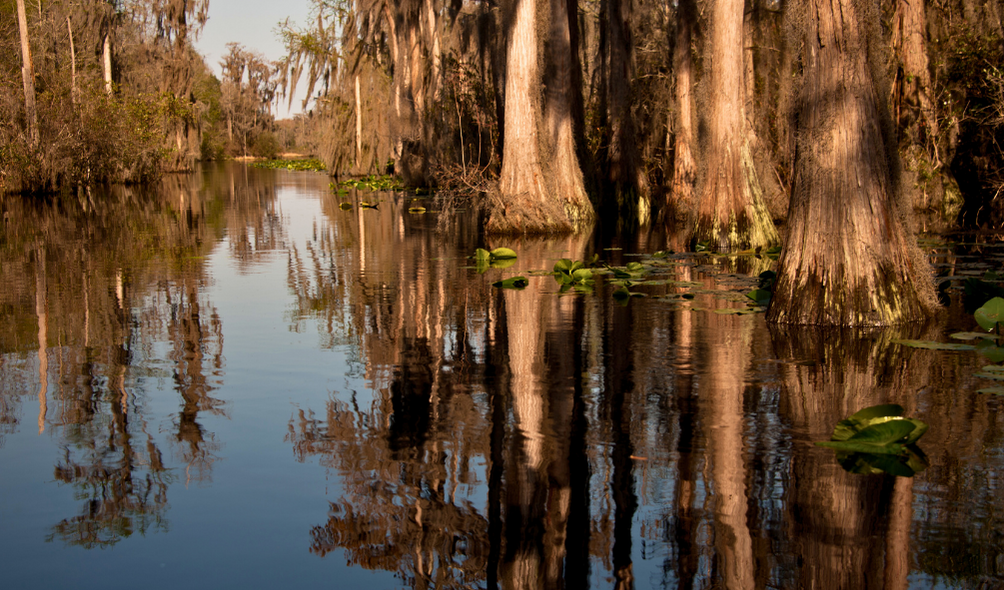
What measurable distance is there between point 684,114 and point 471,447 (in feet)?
53.7

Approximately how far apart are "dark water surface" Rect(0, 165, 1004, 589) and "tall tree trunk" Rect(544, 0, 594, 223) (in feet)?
28.1

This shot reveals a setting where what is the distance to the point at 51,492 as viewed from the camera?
145 inches

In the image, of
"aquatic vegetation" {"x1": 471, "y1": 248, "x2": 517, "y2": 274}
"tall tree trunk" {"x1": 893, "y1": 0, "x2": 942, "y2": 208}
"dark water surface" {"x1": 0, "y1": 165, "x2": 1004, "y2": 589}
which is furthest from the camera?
"tall tree trunk" {"x1": 893, "y1": 0, "x2": 942, "y2": 208}

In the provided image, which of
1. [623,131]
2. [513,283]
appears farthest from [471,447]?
[623,131]

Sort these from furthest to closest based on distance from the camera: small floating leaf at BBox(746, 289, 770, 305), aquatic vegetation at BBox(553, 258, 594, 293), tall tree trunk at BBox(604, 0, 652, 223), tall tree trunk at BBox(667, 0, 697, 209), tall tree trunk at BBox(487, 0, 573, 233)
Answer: tall tree trunk at BBox(604, 0, 652, 223) < tall tree trunk at BBox(667, 0, 697, 209) < tall tree trunk at BBox(487, 0, 573, 233) < aquatic vegetation at BBox(553, 258, 594, 293) < small floating leaf at BBox(746, 289, 770, 305)

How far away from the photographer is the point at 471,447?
14.0ft

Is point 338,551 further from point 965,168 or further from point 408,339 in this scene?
point 965,168

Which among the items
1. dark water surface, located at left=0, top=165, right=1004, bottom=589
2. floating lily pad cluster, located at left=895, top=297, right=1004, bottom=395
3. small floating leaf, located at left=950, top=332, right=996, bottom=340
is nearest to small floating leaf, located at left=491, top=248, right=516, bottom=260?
dark water surface, located at left=0, top=165, right=1004, bottom=589

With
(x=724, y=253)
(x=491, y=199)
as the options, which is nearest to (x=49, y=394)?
(x=724, y=253)

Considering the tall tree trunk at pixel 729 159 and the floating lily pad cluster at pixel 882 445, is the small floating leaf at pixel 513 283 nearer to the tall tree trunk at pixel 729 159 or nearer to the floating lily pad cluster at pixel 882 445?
the tall tree trunk at pixel 729 159

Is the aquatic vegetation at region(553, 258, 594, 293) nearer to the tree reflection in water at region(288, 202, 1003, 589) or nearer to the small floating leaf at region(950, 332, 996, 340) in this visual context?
the tree reflection in water at region(288, 202, 1003, 589)

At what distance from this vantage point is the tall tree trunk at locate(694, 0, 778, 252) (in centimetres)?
1318

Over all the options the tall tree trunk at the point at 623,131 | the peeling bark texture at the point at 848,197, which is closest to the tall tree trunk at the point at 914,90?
the tall tree trunk at the point at 623,131

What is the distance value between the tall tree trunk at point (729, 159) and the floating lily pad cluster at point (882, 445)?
9086 mm
